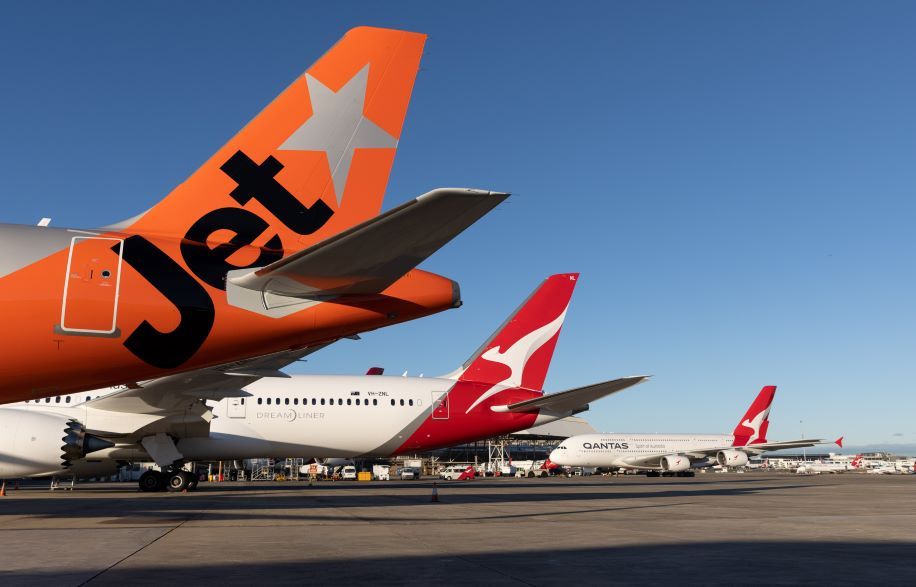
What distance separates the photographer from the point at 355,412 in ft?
92.3

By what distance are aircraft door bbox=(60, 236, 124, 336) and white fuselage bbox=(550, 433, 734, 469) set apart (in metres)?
51.3

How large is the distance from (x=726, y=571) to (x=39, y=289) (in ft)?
27.7

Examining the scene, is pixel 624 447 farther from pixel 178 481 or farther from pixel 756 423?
pixel 178 481

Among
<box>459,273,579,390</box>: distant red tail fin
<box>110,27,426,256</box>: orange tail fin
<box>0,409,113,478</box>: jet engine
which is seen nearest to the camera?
<box>110,27,426,256</box>: orange tail fin

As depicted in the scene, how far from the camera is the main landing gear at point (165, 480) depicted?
28.1 meters

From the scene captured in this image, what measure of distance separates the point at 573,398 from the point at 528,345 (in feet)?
17.0

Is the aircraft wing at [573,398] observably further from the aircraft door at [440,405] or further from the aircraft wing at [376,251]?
the aircraft wing at [376,251]

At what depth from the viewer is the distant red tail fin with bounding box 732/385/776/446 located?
204 ft

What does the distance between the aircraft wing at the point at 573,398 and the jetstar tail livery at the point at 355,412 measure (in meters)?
0.09

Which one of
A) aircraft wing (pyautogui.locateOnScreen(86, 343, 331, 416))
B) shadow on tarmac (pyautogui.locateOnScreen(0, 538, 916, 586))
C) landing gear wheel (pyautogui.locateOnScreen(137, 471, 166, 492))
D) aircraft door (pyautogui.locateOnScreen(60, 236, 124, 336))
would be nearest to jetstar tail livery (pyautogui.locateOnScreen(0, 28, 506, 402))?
aircraft door (pyautogui.locateOnScreen(60, 236, 124, 336))

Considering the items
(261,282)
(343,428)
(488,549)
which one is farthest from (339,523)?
(343,428)

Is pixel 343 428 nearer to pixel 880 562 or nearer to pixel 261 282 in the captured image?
pixel 261 282

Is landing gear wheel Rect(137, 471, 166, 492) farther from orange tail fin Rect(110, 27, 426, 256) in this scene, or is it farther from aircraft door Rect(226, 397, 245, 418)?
orange tail fin Rect(110, 27, 426, 256)

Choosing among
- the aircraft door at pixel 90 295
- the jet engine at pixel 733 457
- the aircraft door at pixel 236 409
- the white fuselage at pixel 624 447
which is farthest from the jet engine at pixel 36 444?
the jet engine at pixel 733 457
